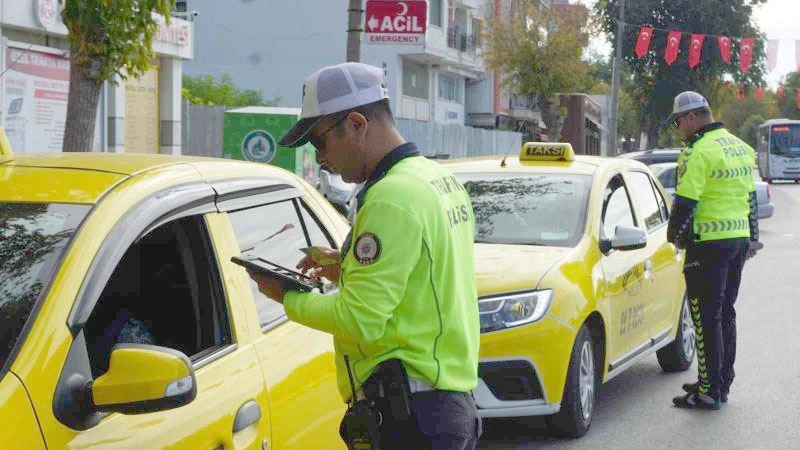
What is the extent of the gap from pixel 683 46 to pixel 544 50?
22.7 meters

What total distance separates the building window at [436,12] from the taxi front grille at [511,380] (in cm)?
4161

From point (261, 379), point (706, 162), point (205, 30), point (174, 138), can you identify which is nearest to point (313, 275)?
point (261, 379)

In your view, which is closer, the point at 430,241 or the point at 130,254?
the point at 430,241

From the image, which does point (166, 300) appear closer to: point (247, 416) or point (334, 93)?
point (247, 416)

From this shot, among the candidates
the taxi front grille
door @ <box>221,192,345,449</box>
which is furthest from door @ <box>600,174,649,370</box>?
door @ <box>221,192,345,449</box>

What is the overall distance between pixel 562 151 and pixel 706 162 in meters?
1.22

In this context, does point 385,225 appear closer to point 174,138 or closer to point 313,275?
point 313,275

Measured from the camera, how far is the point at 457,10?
→ 52219mm

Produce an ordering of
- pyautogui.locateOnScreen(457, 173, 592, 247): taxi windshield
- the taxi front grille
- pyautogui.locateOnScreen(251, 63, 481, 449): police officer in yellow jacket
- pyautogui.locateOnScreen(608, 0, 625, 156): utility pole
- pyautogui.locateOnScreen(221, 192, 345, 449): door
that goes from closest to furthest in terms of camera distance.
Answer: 1. pyautogui.locateOnScreen(251, 63, 481, 449): police officer in yellow jacket
2. pyautogui.locateOnScreen(221, 192, 345, 449): door
3. the taxi front grille
4. pyautogui.locateOnScreen(457, 173, 592, 247): taxi windshield
5. pyautogui.locateOnScreen(608, 0, 625, 156): utility pole

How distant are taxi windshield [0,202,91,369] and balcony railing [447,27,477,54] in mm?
47317

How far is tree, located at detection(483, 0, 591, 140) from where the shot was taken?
43656 mm

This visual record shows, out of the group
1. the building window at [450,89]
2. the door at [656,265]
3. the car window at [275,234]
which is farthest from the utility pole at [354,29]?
the building window at [450,89]

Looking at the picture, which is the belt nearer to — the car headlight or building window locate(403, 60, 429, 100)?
the car headlight

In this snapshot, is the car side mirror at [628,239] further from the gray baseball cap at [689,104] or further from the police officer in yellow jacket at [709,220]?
the gray baseball cap at [689,104]
